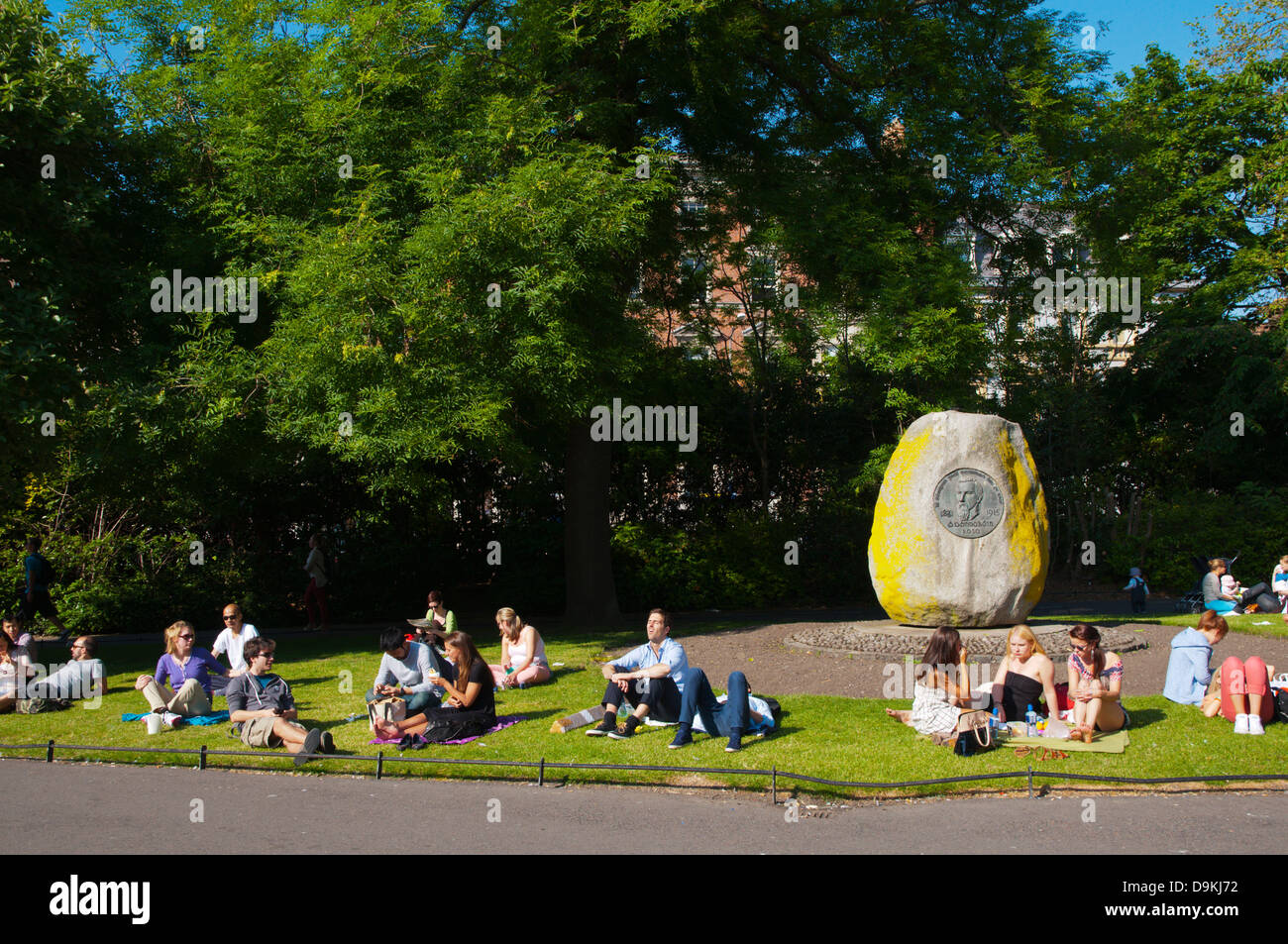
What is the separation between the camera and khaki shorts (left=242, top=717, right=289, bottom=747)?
887 cm

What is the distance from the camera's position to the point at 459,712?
927cm

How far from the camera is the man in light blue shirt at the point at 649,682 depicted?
926 cm

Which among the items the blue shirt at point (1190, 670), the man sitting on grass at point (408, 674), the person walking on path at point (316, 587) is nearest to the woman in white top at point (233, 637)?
the man sitting on grass at point (408, 674)

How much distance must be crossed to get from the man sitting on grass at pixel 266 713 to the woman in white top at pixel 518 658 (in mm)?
2530

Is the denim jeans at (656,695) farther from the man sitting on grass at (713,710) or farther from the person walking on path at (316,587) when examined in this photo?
the person walking on path at (316,587)

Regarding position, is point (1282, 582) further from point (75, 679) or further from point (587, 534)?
point (75, 679)

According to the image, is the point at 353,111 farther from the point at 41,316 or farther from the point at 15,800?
the point at 15,800

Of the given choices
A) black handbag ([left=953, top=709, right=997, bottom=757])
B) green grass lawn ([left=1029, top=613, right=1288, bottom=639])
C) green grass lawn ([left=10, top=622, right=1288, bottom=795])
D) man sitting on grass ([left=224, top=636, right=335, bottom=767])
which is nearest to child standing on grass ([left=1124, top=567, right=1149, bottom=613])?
green grass lawn ([left=1029, top=613, right=1288, bottom=639])

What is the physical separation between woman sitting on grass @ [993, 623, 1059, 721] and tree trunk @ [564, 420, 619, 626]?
8943 millimetres

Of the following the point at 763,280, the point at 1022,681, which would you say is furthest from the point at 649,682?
the point at 763,280

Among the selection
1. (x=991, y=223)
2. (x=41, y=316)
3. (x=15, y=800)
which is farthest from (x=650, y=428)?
(x=15, y=800)

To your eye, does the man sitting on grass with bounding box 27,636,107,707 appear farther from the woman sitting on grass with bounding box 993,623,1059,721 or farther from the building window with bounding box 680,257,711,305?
the building window with bounding box 680,257,711,305

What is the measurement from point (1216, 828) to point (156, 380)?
40.0 ft

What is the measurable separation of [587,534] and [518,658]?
5.74 m
